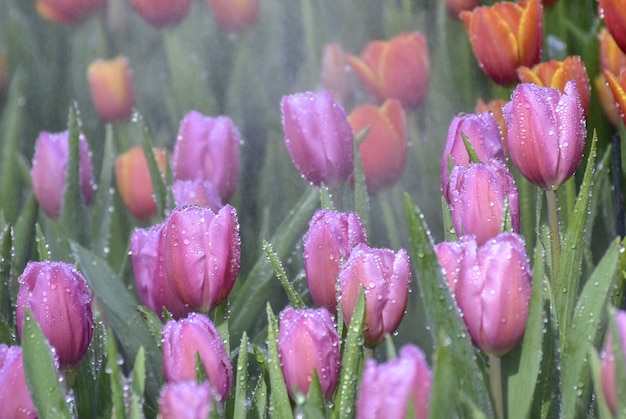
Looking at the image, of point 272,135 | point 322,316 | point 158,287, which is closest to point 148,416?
point 158,287

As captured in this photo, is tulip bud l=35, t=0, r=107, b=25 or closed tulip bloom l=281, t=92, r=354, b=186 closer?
closed tulip bloom l=281, t=92, r=354, b=186

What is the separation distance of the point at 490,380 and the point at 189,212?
214mm

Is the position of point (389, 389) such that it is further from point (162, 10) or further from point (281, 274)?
point (162, 10)

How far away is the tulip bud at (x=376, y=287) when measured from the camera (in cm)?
58

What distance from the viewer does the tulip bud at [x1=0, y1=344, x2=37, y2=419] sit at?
57 centimetres

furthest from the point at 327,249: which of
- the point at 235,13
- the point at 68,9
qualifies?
the point at 68,9

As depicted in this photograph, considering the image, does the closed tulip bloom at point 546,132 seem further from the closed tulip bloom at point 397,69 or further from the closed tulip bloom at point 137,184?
the closed tulip bloom at point 137,184

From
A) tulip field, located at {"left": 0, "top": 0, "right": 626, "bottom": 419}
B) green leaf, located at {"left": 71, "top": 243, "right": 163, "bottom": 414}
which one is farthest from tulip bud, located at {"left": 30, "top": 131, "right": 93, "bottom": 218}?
green leaf, located at {"left": 71, "top": 243, "right": 163, "bottom": 414}

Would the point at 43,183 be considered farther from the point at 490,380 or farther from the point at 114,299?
the point at 490,380

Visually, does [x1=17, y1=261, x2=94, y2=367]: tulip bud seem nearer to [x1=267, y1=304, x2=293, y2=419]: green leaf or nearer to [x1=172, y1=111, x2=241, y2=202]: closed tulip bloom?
[x1=267, y1=304, x2=293, y2=419]: green leaf

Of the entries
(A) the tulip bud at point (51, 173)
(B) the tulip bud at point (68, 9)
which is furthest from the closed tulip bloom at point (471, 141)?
(B) the tulip bud at point (68, 9)

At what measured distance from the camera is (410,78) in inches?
39.9

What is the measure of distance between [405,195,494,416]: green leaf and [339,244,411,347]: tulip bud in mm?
33

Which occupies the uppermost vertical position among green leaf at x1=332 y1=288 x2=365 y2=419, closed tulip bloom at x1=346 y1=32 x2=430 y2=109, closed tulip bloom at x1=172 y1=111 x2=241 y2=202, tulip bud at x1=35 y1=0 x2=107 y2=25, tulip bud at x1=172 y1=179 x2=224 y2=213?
tulip bud at x1=35 y1=0 x2=107 y2=25
